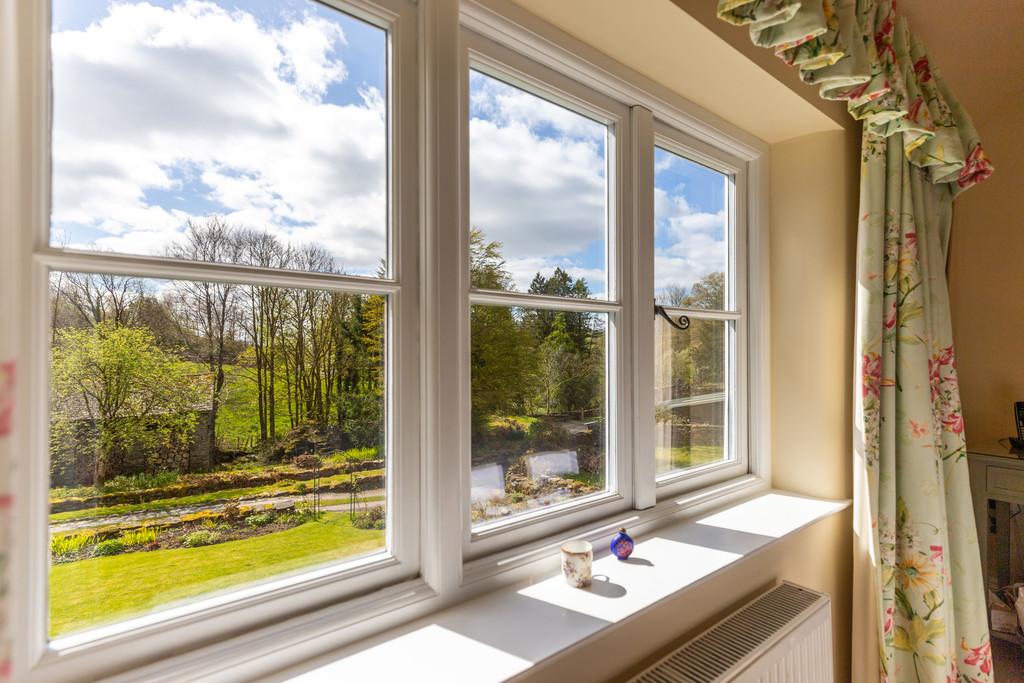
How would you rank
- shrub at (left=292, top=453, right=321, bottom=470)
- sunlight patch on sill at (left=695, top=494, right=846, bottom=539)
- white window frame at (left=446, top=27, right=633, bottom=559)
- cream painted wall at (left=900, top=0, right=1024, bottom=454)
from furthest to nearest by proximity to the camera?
1. cream painted wall at (left=900, top=0, right=1024, bottom=454)
2. sunlight patch on sill at (left=695, top=494, right=846, bottom=539)
3. white window frame at (left=446, top=27, right=633, bottom=559)
4. shrub at (left=292, top=453, right=321, bottom=470)

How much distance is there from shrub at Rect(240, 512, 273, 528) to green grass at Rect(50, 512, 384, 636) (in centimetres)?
2

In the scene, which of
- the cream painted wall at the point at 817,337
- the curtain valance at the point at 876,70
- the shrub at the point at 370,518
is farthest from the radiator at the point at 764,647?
the curtain valance at the point at 876,70

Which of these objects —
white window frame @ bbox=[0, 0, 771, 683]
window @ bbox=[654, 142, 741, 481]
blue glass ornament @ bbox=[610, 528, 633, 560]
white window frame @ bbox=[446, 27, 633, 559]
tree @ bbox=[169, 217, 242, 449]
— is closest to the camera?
white window frame @ bbox=[0, 0, 771, 683]

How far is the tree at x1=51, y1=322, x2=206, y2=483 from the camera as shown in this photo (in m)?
0.73

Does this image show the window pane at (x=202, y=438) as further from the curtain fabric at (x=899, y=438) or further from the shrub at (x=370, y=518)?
the curtain fabric at (x=899, y=438)

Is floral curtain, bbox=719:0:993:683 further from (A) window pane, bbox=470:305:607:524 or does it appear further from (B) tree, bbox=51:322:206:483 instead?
(B) tree, bbox=51:322:206:483

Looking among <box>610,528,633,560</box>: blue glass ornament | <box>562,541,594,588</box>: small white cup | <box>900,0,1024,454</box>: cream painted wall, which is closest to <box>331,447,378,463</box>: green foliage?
<box>562,541,594,588</box>: small white cup

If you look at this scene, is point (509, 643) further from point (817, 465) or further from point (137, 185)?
point (817, 465)

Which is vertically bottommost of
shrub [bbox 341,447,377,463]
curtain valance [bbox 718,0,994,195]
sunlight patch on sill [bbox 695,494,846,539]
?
sunlight patch on sill [bbox 695,494,846,539]

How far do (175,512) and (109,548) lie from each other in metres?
0.09

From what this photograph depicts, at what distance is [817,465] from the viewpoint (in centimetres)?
186

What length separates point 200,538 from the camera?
84 centimetres

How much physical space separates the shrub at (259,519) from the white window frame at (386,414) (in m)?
0.10

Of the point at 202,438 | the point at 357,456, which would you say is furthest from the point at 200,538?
the point at 357,456
